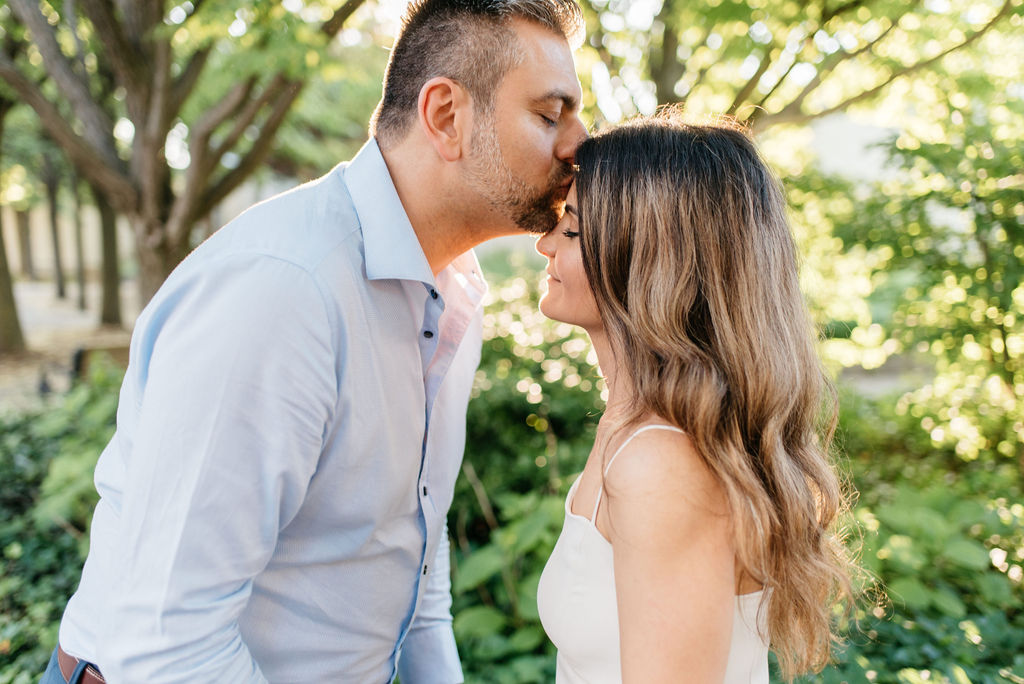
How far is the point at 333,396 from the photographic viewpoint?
155cm

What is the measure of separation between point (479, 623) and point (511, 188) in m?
2.35

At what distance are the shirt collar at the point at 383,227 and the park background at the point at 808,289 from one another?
0.82 m

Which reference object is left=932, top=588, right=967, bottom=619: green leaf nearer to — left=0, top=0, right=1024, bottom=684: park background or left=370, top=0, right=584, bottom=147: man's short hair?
left=0, top=0, right=1024, bottom=684: park background

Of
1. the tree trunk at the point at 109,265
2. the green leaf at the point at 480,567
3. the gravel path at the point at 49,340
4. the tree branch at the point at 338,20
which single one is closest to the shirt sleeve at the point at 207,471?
the green leaf at the point at 480,567

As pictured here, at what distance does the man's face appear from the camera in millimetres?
1987

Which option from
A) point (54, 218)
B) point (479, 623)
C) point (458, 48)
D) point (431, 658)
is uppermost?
point (54, 218)

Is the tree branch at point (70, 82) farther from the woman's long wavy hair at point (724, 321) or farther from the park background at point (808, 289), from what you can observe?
the woman's long wavy hair at point (724, 321)

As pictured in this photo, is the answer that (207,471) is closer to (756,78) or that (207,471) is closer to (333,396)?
(333,396)

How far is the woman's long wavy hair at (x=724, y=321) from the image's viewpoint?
67.3 inches

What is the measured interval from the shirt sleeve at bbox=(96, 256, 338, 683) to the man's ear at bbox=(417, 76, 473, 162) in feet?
2.28

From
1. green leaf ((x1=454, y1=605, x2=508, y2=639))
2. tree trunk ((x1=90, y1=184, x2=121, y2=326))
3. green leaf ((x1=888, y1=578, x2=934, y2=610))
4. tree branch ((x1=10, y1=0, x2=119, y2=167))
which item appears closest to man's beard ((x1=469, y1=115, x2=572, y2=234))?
green leaf ((x1=454, y1=605, x2=508, y2=639))

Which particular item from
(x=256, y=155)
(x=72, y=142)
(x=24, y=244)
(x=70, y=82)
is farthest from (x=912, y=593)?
(x=24, y=244)

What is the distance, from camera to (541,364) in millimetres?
5793

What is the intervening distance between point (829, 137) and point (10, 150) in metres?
26.7
